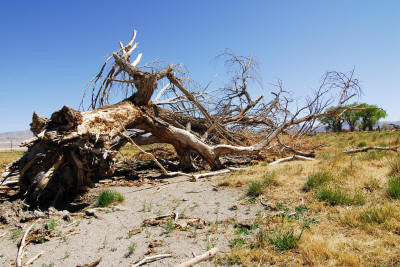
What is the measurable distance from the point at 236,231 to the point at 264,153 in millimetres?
5804

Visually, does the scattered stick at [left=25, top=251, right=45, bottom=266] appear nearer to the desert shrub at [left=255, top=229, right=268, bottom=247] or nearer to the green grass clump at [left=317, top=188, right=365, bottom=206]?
the desert shrub at [left=255, top=229, right=268, bottom=247]

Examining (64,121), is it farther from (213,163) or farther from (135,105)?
(213,163)

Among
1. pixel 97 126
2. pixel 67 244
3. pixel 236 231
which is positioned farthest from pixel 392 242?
pixel 97 126

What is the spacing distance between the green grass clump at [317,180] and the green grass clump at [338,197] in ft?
1.55

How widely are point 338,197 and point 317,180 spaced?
858mm

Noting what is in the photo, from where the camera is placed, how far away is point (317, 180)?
4.61 m

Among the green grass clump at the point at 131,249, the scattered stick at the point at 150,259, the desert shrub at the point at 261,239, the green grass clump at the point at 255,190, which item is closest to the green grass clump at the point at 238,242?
the desert shrub at the point at 261,239

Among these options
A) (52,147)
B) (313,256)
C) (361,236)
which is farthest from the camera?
(52,147)

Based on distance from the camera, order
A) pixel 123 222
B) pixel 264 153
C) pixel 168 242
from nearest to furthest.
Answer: pixel 168 242 → pixel 123 222 → pixel 264 153

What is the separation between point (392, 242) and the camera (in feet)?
8.34

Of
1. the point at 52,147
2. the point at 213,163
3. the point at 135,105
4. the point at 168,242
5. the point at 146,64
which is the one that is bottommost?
the point at 168,242

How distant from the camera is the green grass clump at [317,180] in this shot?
453 cm

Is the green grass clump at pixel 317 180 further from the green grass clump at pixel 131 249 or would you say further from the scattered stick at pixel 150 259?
the green grass clump at pixel 131 249

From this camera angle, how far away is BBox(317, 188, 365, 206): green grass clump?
12.0ft
